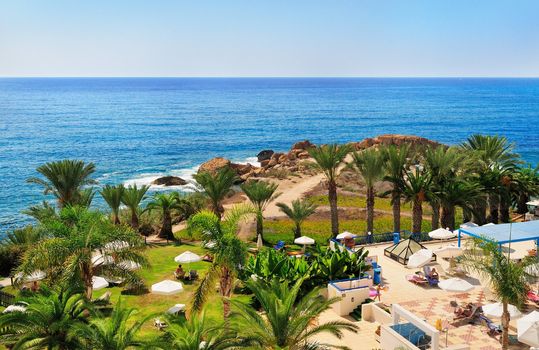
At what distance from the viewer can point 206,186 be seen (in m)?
31.2

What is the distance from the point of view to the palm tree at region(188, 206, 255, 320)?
14.0 m

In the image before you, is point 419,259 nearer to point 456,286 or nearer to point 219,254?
point 456,286

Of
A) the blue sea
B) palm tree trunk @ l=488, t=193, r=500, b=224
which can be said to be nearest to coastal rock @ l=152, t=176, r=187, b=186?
the blue sea

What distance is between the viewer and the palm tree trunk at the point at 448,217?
93.9ft

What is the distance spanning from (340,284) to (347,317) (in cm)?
145

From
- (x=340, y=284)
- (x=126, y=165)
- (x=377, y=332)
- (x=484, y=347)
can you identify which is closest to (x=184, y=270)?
(x=340, y=284)

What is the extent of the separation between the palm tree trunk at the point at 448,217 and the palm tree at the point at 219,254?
56.3ft

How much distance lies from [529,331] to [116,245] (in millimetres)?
12865

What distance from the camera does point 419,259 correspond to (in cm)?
2152

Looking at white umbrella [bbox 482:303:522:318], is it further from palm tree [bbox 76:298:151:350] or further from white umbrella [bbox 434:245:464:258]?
palm tree [bbox 76:298:151:350]

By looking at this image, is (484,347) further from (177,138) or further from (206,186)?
(177,138)

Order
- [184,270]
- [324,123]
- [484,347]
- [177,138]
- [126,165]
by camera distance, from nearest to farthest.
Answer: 1. [484,347]
2. [184,270]
3. [126,165]
4. [177,138]
5. [324,123]

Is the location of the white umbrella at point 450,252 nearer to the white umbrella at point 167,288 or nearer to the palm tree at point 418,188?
the palm tree at point 418,188

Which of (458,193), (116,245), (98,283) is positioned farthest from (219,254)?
(458,193)
